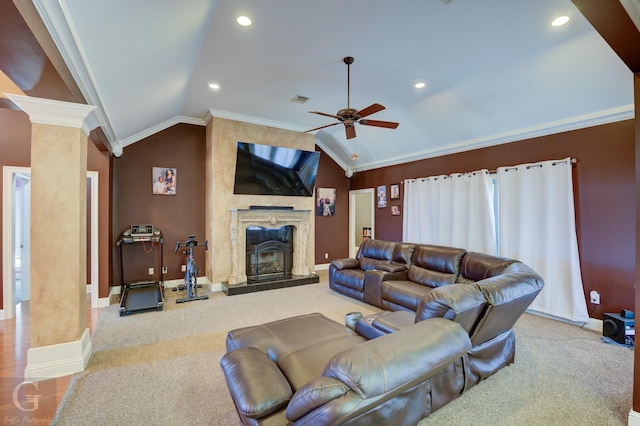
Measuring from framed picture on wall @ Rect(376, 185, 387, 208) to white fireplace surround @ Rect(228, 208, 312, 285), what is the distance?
2.01 m

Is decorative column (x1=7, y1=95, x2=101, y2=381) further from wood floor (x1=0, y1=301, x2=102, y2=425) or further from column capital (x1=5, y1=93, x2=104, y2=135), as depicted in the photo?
wood floor (x1=0, y1=301, x2=102, y2=425)

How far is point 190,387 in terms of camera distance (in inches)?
93.9

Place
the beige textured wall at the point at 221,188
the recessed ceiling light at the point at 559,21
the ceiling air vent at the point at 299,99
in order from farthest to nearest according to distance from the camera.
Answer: the beige textured wall at the point at 221,188 < the ceiling air vent at the point at 299,99 < the recessed ceiling light at the point at 559,21

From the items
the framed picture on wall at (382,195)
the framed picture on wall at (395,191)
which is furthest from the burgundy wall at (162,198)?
the framed picture on wall at (395,191)

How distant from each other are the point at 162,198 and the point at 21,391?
365 cm

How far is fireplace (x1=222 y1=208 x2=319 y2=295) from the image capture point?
5426 mm

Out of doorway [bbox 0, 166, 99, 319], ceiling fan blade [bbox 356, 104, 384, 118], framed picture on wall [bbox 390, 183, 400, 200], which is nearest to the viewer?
ceiling fan blade [bbox 356, 104, 384, 118]

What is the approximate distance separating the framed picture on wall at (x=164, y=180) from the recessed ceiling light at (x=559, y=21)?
6.00 meters

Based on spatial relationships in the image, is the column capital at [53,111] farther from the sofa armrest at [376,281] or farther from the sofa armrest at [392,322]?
the sofa armrest at [376,281]

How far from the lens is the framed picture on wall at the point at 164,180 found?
5.41 m

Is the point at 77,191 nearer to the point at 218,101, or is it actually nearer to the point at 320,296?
the point at 218,101

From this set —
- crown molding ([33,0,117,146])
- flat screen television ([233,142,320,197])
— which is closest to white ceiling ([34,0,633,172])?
crown molding ([33,0,117,146])

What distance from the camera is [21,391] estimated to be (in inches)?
92.0

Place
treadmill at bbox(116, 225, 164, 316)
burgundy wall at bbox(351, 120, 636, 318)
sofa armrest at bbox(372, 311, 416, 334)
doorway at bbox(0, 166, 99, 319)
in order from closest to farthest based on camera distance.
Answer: sofa armrest at bbox(372, 311, 416, 334) → burgundy wall at bbox(351, 120, 636, 318) → doorway at bbox(0, 166, 99, 319) → treadmill at bbox(116, 225, 164, 316)
